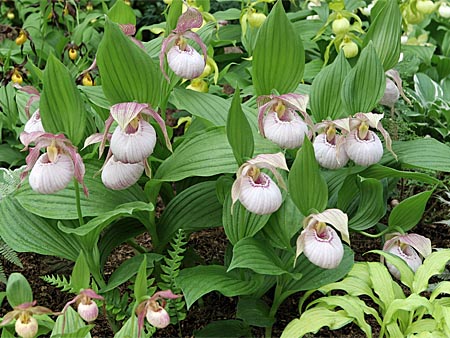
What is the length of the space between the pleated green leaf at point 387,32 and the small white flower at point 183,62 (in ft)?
1.64

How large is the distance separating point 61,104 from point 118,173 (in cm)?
18

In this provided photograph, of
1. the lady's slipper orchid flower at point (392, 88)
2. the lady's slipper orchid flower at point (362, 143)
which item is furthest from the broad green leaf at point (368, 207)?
the lady's slipper orchid flower at point (392, 88)

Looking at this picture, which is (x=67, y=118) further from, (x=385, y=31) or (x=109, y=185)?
(x=385, y=31)

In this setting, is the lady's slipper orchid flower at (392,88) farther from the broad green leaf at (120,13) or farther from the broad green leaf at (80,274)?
the broad green leaf at (80,274)

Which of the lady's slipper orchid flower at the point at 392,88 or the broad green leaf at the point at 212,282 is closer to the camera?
the broad green leaf at the point at 212,282

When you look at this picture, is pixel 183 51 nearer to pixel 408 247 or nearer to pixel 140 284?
pixel 140 284

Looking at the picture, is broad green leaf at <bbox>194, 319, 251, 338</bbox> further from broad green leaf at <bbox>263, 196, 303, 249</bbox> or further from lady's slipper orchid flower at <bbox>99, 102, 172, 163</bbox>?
lady's slipper orchid flower at <bbox>99, 102, 172, 163</bbox>

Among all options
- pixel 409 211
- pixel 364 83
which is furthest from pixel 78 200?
pixel 409 211

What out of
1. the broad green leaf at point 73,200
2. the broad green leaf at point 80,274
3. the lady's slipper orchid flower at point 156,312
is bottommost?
the broad green leaf at point 73,200

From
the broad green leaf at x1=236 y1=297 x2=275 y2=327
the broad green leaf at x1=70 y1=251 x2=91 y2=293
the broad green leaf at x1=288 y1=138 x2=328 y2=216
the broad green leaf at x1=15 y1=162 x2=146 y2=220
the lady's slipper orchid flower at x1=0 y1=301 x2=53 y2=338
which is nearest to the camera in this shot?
the lady's slipper orchid flower at x1=0 y1=301 x2=53 y2=338

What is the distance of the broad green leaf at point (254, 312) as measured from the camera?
1.49 metres

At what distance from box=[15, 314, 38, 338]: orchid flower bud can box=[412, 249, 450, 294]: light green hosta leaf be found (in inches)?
33.4

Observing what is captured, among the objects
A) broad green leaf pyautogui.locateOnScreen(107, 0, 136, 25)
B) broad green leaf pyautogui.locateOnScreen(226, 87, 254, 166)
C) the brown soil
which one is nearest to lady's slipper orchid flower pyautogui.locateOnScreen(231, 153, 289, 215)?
broad green leaf pyautogui.locateOnScreen(226, 87, 254, 166)

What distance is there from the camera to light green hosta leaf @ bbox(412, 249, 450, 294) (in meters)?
1.43
